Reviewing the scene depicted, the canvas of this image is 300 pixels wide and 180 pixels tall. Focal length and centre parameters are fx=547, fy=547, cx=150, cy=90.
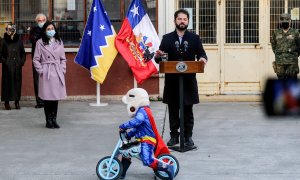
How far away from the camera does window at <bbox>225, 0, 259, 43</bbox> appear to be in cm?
1165

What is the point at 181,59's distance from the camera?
275 inches

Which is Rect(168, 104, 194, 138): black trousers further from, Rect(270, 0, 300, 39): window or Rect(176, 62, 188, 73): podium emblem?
Rect(270, 0, 300, 39): window

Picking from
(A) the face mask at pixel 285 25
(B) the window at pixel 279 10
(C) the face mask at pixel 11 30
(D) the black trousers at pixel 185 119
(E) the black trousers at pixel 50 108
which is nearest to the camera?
(D) the black trousers at pixel 185 119

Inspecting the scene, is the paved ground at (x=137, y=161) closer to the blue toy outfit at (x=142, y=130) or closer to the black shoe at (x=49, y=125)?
the black shoe at (x=49, y=125)

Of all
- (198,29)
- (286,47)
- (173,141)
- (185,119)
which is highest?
(198,29)

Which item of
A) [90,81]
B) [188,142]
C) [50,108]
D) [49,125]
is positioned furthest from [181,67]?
[90,81]

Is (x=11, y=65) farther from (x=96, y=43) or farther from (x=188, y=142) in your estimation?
(x=188, y=142)

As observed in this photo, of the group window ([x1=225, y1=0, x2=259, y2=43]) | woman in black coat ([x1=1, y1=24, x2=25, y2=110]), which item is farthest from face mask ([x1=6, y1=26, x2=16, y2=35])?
window ([x1=225, y1=0, x2=259, y2=43])

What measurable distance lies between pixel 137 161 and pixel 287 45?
4597 millimetres

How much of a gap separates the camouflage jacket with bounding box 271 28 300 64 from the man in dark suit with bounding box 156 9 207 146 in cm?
313

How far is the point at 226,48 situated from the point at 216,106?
1.41 m

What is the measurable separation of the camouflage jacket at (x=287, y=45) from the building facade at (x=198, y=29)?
1806 millimetres

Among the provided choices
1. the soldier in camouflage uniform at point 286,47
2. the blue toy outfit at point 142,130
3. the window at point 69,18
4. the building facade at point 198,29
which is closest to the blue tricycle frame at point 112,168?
the blue toy outfit at point 142,130

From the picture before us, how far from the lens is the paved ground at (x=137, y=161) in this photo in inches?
224
